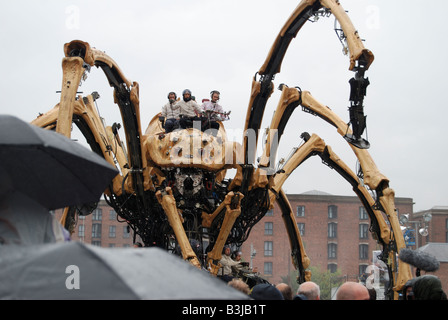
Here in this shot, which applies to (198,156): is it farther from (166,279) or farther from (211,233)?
(166,279)

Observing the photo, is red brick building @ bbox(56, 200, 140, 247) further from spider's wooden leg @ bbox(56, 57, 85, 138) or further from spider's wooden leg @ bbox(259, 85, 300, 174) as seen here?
spider's wooden leg @ bbox(56, 57, 85, 138)

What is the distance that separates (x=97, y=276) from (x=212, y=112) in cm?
1030

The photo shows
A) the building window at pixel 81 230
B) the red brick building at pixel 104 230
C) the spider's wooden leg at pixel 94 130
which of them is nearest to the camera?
the spider's wooden leg at pixel 94 130

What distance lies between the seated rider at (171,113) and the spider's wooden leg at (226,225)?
6.31 feet

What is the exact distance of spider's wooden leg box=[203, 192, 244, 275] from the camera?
1196cm

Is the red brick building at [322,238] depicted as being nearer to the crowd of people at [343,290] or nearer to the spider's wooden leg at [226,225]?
the spider's wooden leg at [226,225]

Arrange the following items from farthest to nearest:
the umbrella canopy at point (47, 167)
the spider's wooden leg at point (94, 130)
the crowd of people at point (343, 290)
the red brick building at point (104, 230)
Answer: the red brick building at point (104, 230) → the spider's wooden leg at point (94, 130) → the crowd of people at point (343, 290) → the umbrella canopy at point (47, 167)

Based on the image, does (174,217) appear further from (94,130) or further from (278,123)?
(278,123)

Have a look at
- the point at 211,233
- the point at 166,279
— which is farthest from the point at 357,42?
the point at 166,279

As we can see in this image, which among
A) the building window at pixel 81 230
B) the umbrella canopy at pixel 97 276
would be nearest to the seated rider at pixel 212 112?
the umbrella canopy at pixel 97 276

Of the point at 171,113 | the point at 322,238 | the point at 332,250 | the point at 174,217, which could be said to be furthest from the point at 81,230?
the point at 174,217

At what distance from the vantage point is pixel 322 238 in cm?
6156

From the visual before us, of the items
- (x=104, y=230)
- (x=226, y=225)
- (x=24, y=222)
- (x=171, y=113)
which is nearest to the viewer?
(x=24, y=222)

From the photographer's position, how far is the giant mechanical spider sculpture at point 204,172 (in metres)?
11.5
